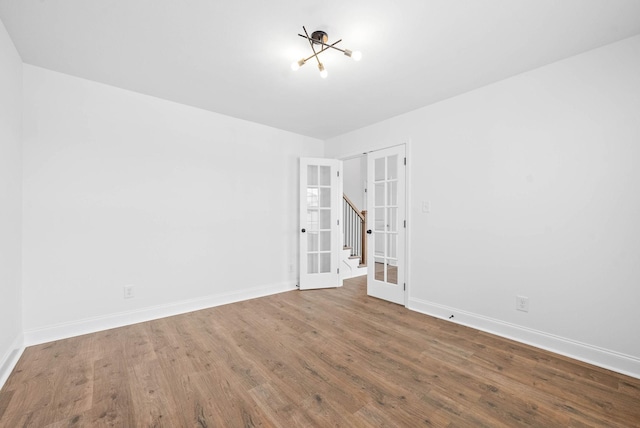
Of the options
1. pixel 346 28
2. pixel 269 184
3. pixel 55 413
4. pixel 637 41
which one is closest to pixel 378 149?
pixel 269 184

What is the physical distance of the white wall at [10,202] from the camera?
78.0 inches

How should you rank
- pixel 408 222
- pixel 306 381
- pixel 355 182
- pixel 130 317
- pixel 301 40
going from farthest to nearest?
pixel 355 182, pixel 408 222, pixel 130 317, pixel 301 40, pixel 306 381

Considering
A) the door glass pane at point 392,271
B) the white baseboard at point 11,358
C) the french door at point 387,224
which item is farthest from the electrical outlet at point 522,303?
the white baseboard at point 11,358

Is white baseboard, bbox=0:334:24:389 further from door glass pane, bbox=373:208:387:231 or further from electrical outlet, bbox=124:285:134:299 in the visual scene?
door glass pane, bbox=373:208:387:231

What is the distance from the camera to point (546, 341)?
2402 millimetres

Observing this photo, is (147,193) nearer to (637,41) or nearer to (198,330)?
(198,330)

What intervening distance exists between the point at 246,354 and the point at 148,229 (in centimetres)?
187

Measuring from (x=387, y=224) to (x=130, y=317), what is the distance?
3.31 meters

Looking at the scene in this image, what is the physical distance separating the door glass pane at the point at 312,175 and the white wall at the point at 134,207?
600 millimetres

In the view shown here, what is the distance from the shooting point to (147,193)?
10.1 feet

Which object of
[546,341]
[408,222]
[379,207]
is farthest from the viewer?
[379,207]

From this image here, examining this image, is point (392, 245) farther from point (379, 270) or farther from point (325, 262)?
point (325, 262)

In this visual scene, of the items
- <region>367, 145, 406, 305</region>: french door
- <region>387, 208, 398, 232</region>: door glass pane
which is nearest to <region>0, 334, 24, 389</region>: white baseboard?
<region>367, 145, 406, 305</region>: french door

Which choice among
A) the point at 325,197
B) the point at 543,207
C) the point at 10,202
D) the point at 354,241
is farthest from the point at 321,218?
the point at 10,202
